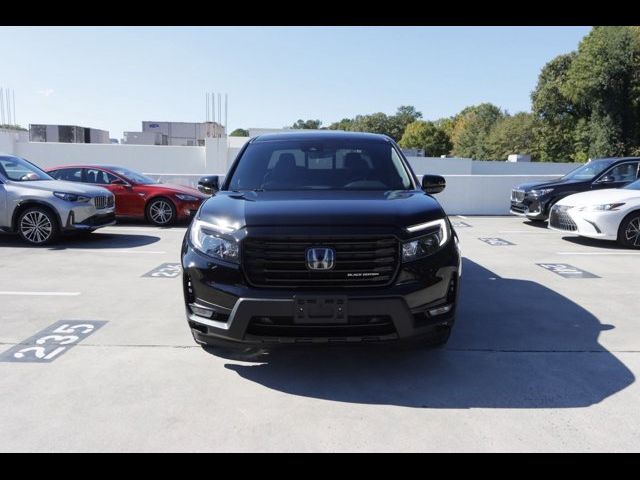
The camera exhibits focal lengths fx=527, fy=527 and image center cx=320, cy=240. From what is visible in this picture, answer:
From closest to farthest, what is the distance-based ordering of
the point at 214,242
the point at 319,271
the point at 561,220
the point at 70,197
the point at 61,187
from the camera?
the point at 319,271 → the point at 214,242 → the point at 70,197 → the point at 61,187 → the point at 561,220

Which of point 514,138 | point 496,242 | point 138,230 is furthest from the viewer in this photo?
point 514,138

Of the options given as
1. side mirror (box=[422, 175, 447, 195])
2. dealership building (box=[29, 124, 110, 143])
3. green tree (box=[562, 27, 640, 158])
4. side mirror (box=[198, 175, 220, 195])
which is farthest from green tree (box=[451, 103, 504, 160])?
side mirror (box=[198, 175, 220, 195])

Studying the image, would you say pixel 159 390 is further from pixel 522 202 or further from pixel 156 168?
pixel 156 168

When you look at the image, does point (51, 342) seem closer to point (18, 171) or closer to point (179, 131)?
point (18, 171)

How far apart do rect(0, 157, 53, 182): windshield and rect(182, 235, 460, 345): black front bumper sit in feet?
23.8

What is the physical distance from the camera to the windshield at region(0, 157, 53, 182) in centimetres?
919

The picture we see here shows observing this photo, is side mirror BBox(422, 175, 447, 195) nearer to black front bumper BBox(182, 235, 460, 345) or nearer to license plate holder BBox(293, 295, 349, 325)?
black front bumper BBox(182, 235, 460, 345)

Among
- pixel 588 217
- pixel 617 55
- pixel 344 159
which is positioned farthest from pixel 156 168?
pixel 617 55

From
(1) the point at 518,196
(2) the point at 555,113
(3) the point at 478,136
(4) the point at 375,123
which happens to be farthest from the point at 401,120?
(1) the point at 518,196

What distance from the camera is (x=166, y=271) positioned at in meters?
7.19

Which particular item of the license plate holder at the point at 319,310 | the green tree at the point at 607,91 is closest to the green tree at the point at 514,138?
the green tree at the point at 607,91

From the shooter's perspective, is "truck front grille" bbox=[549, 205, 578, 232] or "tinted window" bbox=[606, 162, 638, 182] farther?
"tinted window" bbox=[606, 162, 638, 182]

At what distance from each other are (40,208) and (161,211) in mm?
3244

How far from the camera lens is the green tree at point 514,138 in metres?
69.3
